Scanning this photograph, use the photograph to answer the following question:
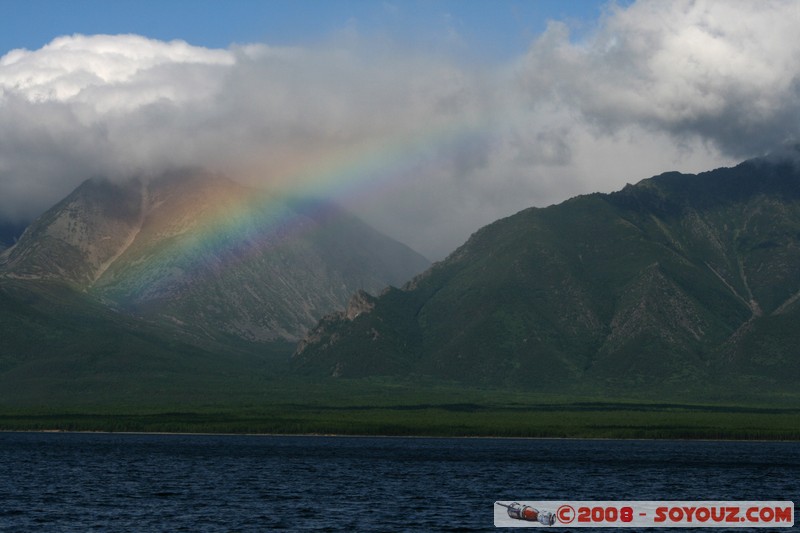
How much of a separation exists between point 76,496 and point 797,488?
104409 mm

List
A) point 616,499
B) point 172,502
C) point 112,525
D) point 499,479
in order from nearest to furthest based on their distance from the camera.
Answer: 1. point 112,525
2. point 172,502
3. point 616,499
4. point 499,479

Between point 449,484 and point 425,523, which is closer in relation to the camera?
point 425,523

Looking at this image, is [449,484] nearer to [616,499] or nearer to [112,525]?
[616,499]

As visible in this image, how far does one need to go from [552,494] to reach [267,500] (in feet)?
128

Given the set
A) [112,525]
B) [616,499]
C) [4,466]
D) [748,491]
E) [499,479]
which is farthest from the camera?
[4,466]

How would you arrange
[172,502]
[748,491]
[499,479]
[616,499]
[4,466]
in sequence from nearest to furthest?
[172,502]
[616,499]
[748,491]
[499,479]
[4,466]

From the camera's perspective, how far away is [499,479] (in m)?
182

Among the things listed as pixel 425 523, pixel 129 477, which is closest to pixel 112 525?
pixel 425 523

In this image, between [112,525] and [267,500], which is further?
[267,500]

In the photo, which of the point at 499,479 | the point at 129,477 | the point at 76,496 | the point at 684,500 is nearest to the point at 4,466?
the point at 129,477

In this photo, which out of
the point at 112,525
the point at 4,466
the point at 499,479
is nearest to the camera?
the point at 112,525

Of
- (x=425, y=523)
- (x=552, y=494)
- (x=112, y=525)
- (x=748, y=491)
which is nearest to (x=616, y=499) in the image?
(x=552, y=494)

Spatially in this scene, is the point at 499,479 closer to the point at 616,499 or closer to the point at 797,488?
the point at 616,499

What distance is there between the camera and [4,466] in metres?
199
